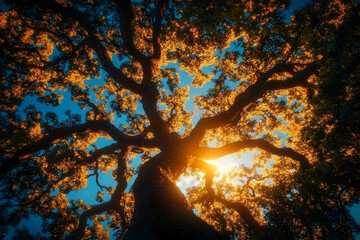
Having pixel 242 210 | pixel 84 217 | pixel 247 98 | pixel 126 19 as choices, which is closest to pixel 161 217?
pixel 247 98

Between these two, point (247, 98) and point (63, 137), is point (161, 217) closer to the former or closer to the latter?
point (247, 98)

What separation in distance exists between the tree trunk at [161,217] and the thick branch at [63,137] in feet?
19.6

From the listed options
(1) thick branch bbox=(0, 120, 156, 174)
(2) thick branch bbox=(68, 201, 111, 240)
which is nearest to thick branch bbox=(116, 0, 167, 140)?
(1) thick branch bbox=(0, 120, 156, 174)

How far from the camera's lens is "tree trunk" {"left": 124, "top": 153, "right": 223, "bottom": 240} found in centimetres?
396

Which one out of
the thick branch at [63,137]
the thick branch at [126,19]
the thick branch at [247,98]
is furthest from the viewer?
the thick branch at [247,98]

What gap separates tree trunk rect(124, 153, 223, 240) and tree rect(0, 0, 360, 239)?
0.04 m

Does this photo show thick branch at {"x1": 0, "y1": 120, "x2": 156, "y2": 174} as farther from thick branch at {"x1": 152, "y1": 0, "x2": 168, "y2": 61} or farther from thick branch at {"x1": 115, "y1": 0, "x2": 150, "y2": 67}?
thick branch at {"x1": 152, "y1": 0, "x2": 168, "y2": 61}

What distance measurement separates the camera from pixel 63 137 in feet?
39.5

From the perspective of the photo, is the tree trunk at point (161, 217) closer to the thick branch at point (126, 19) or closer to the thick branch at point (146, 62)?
the thick branch at point (146, 62)

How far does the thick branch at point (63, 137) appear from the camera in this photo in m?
10.4

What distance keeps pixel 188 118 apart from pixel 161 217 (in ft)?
44.6

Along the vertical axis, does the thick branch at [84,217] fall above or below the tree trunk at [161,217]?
above

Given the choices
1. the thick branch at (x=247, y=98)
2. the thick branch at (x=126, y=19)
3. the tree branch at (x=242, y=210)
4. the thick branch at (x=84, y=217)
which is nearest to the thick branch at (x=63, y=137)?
the thick branch at (x=247, y=98)

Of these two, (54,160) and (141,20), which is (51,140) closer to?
(54,160)
